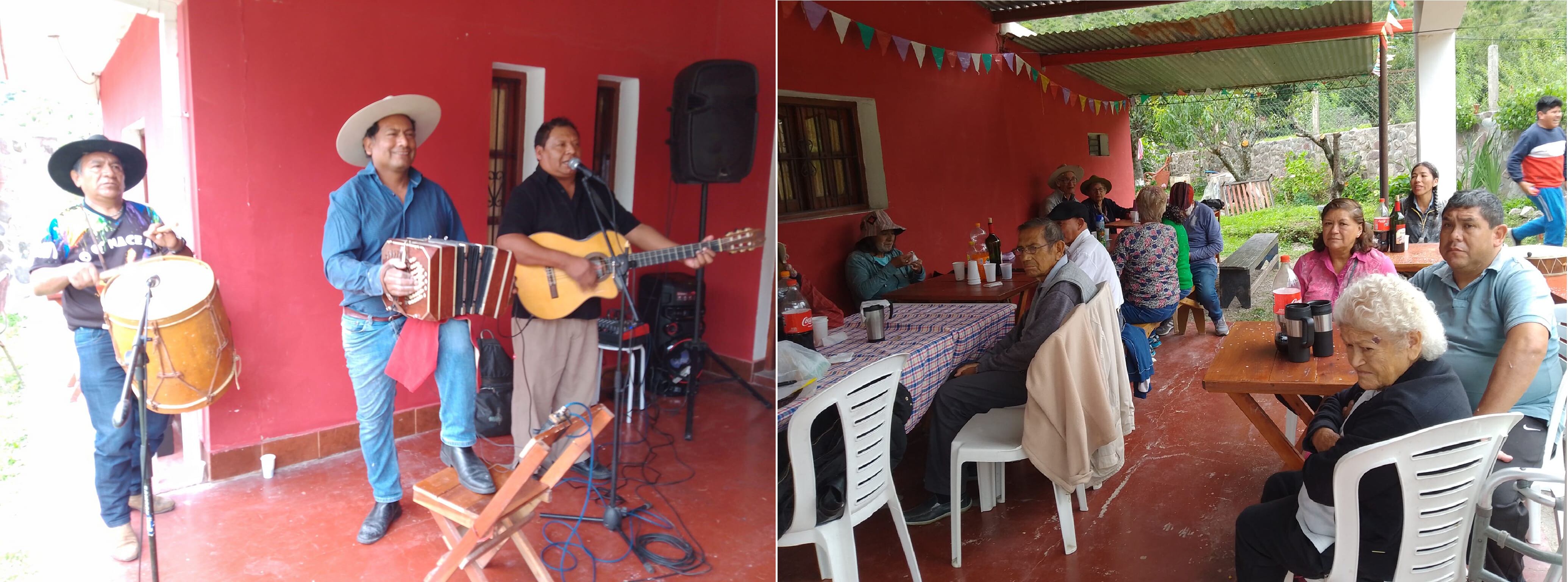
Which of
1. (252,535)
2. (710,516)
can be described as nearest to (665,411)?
(710,516)

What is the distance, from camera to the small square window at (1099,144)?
2.86m

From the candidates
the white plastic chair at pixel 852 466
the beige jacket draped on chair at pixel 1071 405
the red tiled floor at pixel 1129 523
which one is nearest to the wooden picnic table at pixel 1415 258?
the red tiled floor at pixel 1129 523

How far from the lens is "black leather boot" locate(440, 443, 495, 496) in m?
1.89

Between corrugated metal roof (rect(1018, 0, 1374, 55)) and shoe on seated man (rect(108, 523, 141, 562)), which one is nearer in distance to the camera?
shoe on seated man (rect(108, 523, 141, 562))

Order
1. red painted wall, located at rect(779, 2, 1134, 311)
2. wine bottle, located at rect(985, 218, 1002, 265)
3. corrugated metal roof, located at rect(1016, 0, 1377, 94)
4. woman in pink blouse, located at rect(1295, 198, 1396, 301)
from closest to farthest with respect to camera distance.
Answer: woman in pink blouse, located at rect(1295, 198, 1396, 301) < corrugated metal roof, located at rect(1016, 0, 1377, 94) < red painted wall, located at rect(779, 2, 1134, 311) < wine bottle, located at rect(985, 218, 1002, 265)

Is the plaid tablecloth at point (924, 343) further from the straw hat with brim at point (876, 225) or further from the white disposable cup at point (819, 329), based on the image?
the straw hat with brim at point (876, 225)

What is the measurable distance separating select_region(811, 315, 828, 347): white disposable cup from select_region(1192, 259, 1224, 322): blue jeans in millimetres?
1858

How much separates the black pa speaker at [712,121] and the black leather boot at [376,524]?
40.1 inches

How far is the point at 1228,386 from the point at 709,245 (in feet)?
4.58

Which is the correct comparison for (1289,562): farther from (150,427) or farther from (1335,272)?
(150,427)

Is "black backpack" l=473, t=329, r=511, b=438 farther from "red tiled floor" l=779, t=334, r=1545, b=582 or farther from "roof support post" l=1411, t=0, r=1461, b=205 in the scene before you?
"roof support post" l=1411, t=0, r=1461, b=205

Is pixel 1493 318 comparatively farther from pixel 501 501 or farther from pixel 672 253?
pixel 501 501

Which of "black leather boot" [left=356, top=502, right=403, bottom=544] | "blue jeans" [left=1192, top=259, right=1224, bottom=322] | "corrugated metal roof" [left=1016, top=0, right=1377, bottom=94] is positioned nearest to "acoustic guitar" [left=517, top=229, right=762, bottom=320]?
"black leather boot" [left=356, top=502, right=403, bottom=544]

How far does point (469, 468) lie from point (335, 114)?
83 cm
